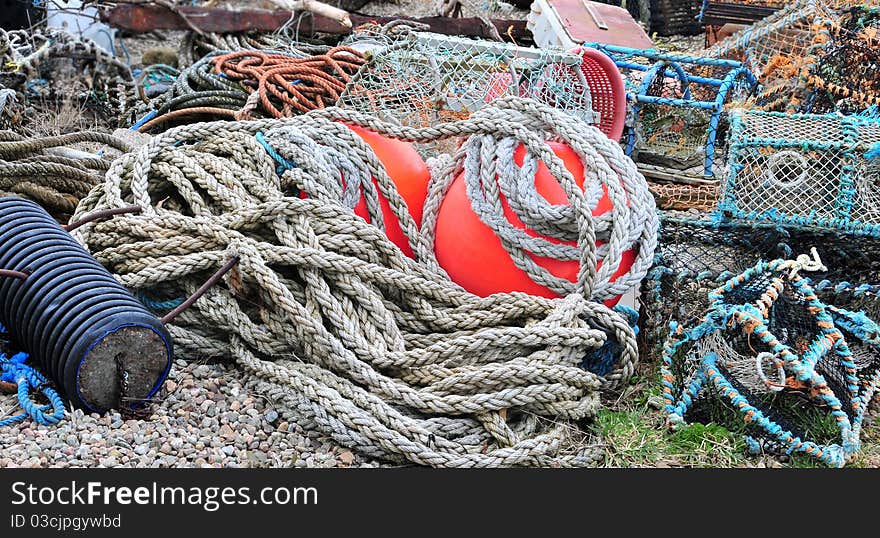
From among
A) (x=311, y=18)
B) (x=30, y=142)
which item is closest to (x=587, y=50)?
(x=30, y=142)

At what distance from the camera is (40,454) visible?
2.64 metres

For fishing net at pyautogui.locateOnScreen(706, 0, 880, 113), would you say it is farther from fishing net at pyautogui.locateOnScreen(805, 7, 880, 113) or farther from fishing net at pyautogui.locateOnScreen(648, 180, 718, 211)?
fishing net at pyautogui.locateOnScreen(648, 180, 718, 211)

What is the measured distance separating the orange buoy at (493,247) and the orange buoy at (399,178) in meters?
0.21

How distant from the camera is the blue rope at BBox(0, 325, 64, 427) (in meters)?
2.80

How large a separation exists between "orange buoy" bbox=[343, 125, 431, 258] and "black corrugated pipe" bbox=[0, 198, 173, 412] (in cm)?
105

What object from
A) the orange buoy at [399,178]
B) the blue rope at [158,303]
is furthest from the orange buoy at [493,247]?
the blue rope at [158,303]

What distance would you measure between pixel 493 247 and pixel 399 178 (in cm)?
60

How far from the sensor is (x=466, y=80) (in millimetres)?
4410

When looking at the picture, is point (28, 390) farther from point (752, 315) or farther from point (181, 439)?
point (752, 315)

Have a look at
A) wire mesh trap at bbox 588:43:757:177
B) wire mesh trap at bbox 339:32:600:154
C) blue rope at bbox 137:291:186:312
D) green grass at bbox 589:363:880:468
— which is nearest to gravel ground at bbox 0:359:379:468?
blue rope at bbox 137:291:186:312

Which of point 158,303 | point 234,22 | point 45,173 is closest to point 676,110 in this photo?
point 158,303

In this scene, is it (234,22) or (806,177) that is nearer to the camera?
(806,177)

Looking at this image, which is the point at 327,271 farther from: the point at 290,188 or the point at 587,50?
the point at 587,50

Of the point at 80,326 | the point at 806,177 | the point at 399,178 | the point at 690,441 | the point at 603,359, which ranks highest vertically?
the point at 806,177
